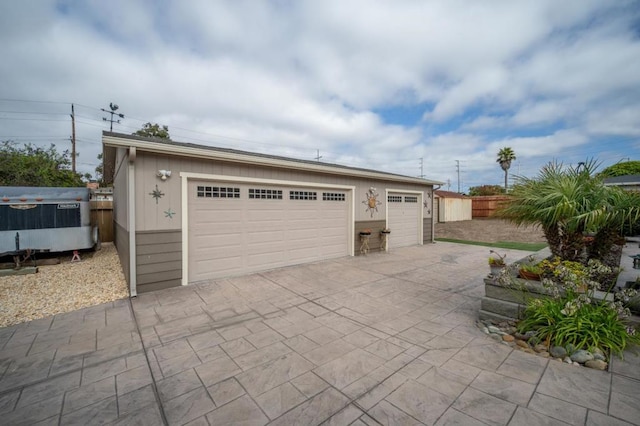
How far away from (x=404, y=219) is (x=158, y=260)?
8112mm

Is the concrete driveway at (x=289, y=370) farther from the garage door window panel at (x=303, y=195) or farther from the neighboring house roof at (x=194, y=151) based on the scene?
the garage door window panel at (x=303, y=195)

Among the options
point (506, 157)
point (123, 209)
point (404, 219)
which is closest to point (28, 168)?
point (123, 209)

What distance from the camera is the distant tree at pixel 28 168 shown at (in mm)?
12375

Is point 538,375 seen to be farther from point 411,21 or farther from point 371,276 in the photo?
point 411,21

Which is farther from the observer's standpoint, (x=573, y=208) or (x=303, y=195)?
(x=303, y=195)

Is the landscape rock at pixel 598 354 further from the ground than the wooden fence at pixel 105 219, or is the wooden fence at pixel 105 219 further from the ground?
the wooden fence at pixel 105 219

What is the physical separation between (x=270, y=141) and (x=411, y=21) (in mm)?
19595

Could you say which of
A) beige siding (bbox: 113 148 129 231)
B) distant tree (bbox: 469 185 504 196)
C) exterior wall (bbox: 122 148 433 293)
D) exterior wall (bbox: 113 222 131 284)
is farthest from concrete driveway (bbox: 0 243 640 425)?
distant tree (bbox: 469 185 504 196)

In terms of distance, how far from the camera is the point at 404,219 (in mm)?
9789

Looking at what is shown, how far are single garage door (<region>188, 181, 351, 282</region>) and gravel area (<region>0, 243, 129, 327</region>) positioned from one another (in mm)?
1618

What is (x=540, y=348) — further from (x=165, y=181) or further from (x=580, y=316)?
(x=165, y=181)

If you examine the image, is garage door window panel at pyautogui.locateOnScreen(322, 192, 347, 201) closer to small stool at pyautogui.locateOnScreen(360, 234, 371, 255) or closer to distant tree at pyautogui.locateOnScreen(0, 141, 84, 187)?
small stool at pyautogui.locateOnScreen(360, 234, 371, 255)

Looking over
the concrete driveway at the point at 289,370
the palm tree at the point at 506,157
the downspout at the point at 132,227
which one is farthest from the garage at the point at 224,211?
the palm tree at the point at 506,157

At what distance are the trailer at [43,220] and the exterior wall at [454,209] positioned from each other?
17359 mm
